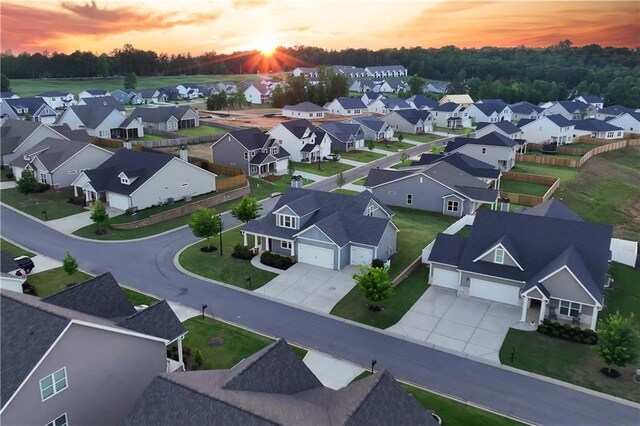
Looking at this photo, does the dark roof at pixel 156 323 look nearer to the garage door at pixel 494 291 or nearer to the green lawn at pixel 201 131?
the garage door at pixel 494 291

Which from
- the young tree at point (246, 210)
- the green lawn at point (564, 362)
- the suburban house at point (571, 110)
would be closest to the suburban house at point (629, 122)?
the suburban house at point (571, 110)

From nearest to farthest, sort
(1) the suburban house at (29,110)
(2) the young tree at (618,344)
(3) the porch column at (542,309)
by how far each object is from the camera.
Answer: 1. (2) the young tree at (618,344)
2. (3) the porch column at (542,309)
3. (1) the suburban house at (29,110)

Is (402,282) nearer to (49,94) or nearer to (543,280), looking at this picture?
(543,280)

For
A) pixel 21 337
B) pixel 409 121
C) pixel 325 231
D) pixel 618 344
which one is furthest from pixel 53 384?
pixel 409 121

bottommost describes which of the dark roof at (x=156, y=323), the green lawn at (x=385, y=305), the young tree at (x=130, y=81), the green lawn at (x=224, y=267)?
the green lawn at (x=385, y=305)

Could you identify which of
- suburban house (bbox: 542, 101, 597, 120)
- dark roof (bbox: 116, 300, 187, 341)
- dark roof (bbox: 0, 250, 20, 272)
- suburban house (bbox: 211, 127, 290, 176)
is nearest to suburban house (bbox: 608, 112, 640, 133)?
suburban house (bbox: 542, 101, 597, 120)

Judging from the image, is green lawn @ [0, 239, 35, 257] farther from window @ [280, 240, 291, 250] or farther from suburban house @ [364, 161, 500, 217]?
suburban house @ [364, 161, 500, 217]
